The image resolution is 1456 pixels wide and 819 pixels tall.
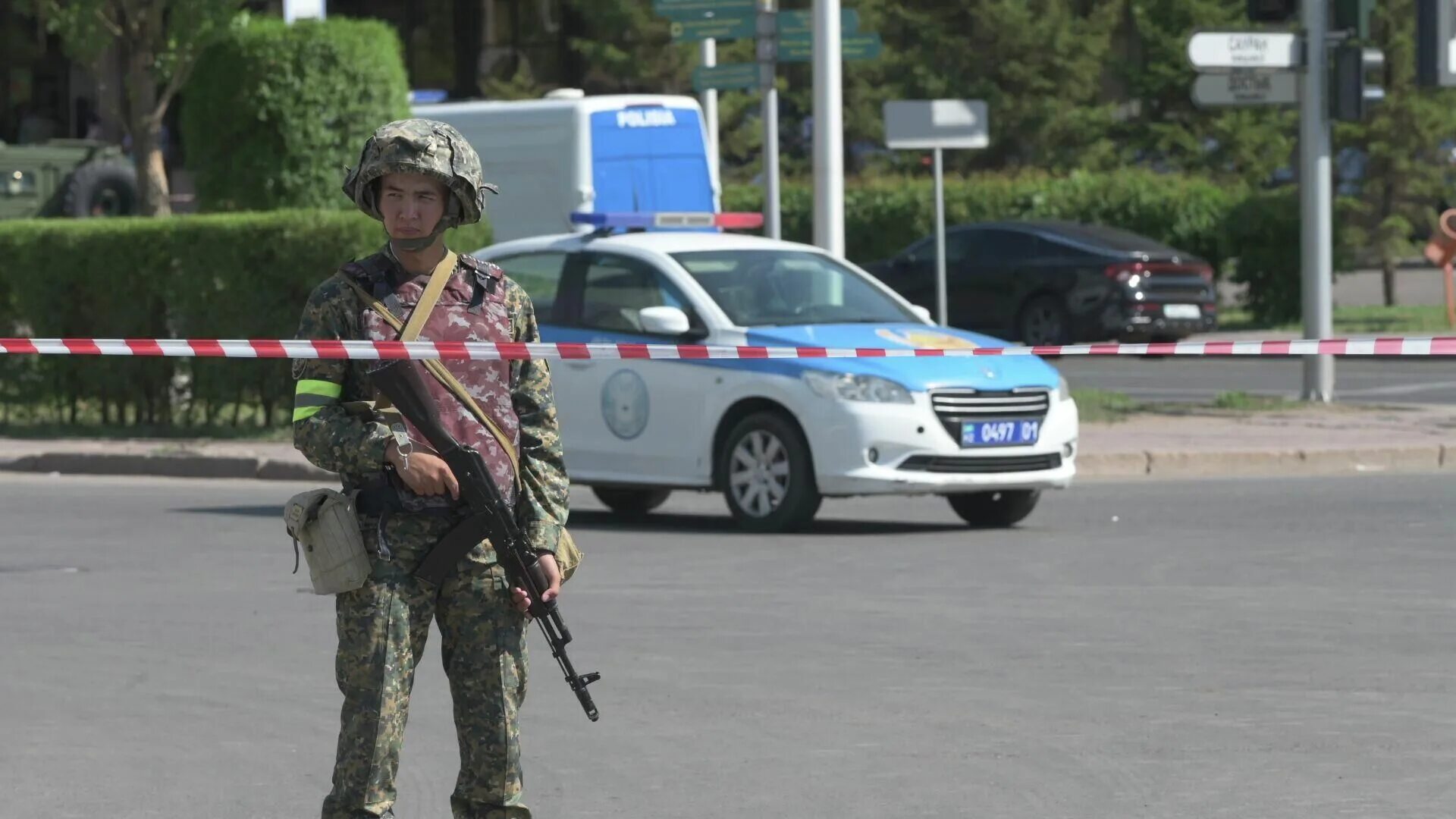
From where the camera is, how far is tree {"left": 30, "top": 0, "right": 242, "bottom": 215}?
Answer: 24188mm

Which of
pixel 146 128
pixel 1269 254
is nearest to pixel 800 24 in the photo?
pixel 146 128

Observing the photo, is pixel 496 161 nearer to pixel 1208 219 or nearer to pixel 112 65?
pixel 1208 219

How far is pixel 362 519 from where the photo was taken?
4770mm

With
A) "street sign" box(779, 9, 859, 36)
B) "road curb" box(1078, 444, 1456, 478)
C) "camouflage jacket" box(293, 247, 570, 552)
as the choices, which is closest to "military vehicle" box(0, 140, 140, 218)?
"street sign" box(779, 9, 859, 36)

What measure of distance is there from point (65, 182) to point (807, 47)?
1325 centimetres

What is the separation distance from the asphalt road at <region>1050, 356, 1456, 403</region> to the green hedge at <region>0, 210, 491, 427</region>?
23.3 ft

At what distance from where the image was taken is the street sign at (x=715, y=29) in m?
20.6

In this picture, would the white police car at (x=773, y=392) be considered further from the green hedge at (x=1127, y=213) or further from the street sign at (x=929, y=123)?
the green hedge at (x=1127, y=213)

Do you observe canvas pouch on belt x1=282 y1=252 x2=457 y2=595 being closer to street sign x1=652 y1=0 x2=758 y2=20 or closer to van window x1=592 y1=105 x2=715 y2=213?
street sign x1=652 y1=0 x2=758 y2=20

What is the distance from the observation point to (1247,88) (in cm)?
1888

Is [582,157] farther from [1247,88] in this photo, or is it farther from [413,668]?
[413,668]

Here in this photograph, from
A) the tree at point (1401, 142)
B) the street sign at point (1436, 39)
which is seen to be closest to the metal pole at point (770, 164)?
the street sign at point (1436, 39)

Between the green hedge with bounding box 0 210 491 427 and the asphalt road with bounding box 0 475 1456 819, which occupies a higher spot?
the green hedge with bounding box 0 210 491 427

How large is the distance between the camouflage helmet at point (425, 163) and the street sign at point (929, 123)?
1501 centimetres
